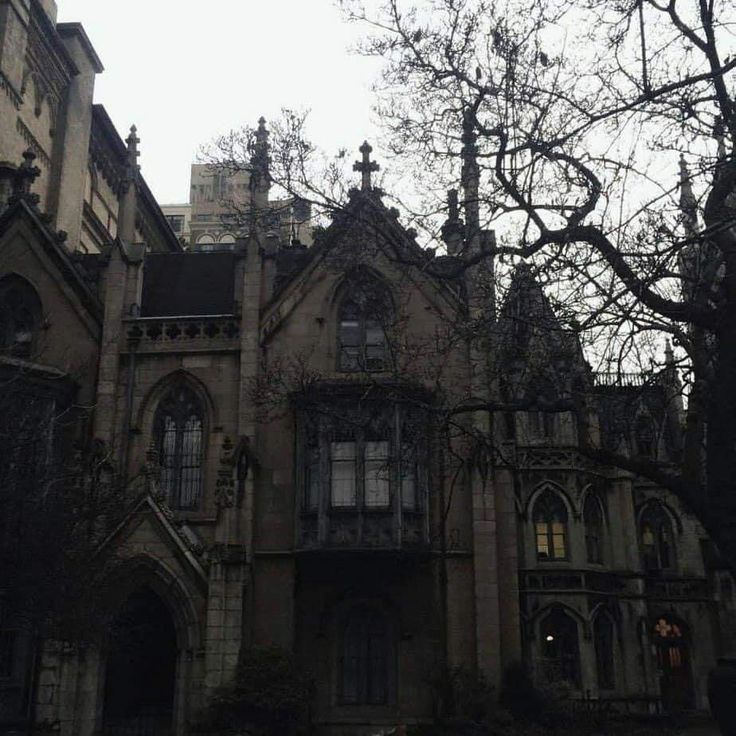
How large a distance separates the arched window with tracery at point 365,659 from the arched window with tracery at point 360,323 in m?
6.60

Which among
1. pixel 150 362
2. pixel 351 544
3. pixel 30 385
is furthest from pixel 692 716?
pixel 30 385

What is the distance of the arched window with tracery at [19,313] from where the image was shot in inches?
1061

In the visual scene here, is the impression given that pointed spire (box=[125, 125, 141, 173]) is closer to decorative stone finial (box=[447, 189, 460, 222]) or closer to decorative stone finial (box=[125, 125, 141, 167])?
decorative stone finial (box=[125, 125, 141, 167])

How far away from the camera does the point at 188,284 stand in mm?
29672

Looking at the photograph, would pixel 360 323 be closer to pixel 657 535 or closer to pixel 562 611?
pixel 562 611

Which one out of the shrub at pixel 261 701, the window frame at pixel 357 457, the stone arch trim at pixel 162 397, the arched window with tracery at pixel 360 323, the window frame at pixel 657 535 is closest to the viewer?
the shrub at pixel 261 701

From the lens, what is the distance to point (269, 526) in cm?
2412

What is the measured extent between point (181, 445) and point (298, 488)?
3.73 m

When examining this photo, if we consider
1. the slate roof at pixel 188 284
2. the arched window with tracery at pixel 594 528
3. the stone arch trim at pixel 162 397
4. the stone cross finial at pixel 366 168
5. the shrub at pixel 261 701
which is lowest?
the shrub at pixel 261 701

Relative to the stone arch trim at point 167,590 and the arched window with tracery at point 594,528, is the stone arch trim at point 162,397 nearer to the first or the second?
the stone arch trim at point 167,590

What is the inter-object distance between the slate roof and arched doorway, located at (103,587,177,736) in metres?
8.86

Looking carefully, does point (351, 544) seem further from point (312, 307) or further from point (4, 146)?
point (4, 146)

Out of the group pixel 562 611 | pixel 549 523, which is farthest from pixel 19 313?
pixel 562 611

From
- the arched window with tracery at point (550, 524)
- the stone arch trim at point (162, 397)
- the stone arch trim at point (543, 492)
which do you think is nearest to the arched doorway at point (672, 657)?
the arched window with tracery at point (550, 524)
